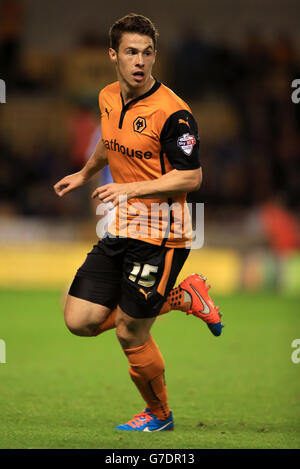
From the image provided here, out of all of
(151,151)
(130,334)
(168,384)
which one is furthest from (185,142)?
(168,384)

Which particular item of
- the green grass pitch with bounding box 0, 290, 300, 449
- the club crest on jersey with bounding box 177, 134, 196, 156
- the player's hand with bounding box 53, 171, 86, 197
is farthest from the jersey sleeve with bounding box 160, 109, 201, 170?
the green grass pitch with bounding box 0, 290, 300, 449

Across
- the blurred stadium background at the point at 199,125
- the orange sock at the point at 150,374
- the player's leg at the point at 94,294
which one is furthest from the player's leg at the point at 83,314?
the blurred stadium background at the point at 199,125

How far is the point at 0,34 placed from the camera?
1385 centimetres

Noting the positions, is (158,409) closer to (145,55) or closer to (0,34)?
(145,55)

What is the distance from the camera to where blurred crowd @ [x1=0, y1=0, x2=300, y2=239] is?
13.2 metres

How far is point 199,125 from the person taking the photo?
14.0m

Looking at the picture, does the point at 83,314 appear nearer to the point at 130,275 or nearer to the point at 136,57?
the point at 130,275

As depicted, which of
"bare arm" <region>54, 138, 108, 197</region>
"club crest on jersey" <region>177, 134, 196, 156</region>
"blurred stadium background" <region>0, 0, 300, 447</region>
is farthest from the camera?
"blurred stadium background" <region>0, 0, 300, 447</region>

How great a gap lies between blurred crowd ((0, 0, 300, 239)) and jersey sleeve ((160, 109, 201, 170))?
859 cm

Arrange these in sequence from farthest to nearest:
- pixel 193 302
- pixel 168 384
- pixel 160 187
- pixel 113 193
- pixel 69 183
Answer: pixel 168 384 → pixel 69 183 → pixel 193 302 → pixel 160 187 → pixel 113 193

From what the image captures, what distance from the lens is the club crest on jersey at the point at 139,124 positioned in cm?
449

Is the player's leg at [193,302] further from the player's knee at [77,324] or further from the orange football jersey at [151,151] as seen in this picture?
the player's knee at [77,324]

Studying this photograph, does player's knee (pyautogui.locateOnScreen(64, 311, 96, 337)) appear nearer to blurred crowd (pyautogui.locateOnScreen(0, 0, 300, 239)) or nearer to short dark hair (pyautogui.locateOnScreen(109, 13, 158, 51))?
short dark hair (pyautogui.locateOnScreen(109, 13, 158, 51))

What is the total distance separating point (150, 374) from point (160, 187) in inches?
40.3
